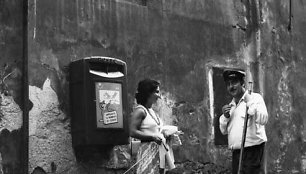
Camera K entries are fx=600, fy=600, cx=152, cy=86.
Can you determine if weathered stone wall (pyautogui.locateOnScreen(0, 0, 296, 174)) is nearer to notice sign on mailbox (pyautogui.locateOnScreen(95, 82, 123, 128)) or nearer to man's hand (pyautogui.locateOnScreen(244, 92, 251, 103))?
notice sign on mailbox (pyautogui.locateOnScreen(95, 82, 123, 128))

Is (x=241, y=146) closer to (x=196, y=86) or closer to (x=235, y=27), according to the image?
(x=196, y=86)

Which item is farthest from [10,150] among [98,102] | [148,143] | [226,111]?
[226,111]

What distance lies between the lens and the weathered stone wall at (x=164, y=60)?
21.1 ft

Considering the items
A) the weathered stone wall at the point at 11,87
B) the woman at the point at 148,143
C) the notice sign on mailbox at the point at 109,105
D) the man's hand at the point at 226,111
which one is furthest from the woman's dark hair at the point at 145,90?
the weathered stone wall at the point at 11,87

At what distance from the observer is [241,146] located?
6.31 metres

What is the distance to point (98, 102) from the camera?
651 centimetres

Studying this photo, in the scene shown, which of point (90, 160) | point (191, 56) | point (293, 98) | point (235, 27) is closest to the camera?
point (90, 160)

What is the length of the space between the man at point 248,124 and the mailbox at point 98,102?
3.89 ft

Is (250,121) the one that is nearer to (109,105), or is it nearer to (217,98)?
→ (109,105)

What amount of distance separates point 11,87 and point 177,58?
2.55m

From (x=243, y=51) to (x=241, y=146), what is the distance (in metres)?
3.00

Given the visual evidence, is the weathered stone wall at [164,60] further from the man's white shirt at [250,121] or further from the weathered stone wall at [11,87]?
the man's white shirt at [250,121]

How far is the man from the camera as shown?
20.9 feet

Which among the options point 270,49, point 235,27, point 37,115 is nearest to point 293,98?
point 270,49
